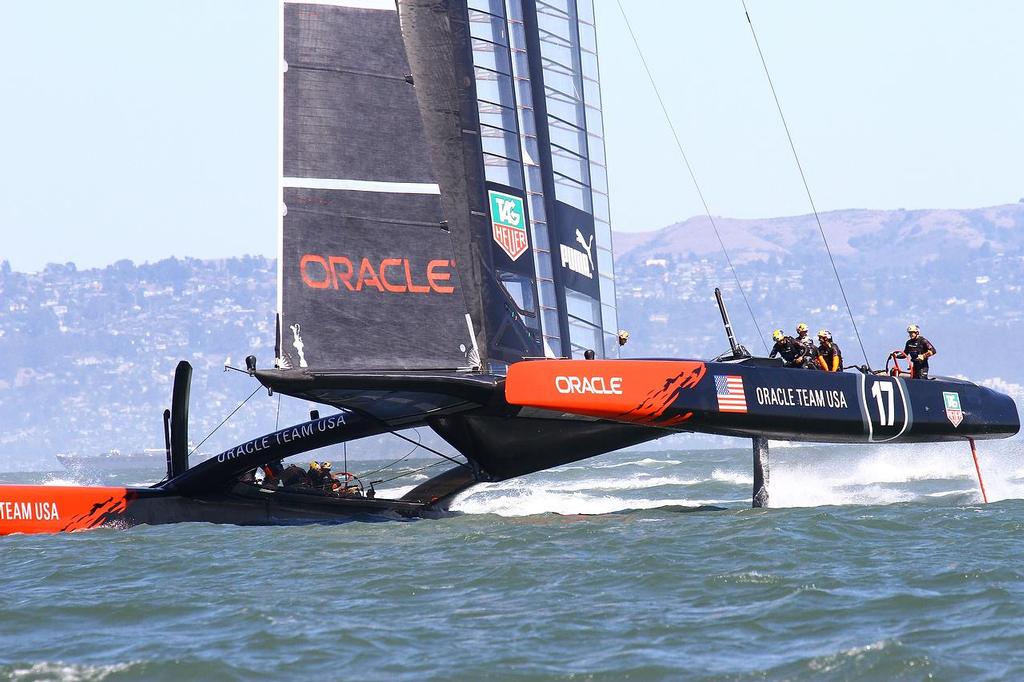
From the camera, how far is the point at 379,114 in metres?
10.4

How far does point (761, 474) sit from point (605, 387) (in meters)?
2.48

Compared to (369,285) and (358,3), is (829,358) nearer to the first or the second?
(369,285)

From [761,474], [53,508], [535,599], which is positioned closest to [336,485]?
[53,508]

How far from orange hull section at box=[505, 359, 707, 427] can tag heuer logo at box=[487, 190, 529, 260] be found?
5.67 ft

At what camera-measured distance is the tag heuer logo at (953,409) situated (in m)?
12.2

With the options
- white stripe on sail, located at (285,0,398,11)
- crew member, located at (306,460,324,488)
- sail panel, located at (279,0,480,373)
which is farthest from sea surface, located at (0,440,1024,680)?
white stripe on sail, located at (285,0,398,11)

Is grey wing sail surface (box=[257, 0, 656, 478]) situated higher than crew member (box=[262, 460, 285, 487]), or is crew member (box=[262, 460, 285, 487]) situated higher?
grey wing sail surface (box=[257, 0, 656, 478])

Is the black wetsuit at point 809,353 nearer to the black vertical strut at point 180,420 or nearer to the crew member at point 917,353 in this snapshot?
the crew member at point 917,353

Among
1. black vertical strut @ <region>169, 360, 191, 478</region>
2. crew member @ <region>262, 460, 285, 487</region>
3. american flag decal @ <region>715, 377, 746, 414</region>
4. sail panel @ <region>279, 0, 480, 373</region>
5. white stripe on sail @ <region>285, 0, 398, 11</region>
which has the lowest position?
crew member @ <region>262, 460, 285, 487</region>

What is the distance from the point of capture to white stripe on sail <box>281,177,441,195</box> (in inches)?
400

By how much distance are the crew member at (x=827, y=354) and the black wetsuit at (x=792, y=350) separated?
241 millimetres

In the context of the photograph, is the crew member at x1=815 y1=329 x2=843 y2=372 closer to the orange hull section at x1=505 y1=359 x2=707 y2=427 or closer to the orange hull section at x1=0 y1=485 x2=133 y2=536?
the orange hull section at x1=505 y1=359 x2=707 y2=427

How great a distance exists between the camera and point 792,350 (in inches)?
463

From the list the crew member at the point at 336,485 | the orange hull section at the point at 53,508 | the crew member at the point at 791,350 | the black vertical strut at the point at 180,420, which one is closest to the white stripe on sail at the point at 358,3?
the black vertical strut at the point at 180,420
